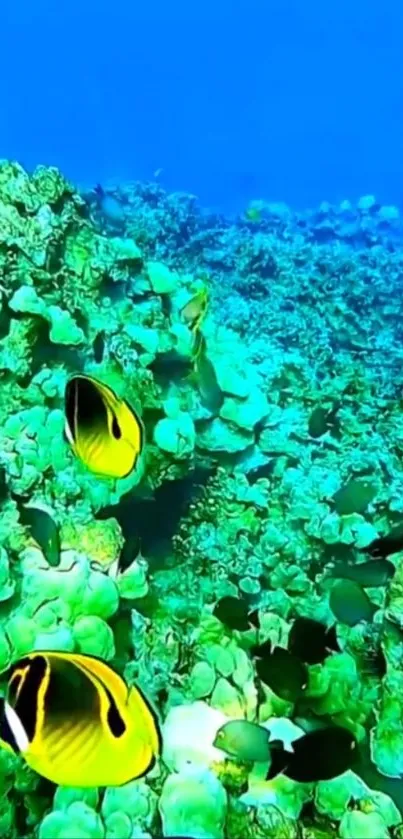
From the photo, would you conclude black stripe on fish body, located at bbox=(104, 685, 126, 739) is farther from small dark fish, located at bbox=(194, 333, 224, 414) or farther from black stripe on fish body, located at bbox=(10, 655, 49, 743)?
small dark fish, located at bbox=(194, 333, 224, 414)

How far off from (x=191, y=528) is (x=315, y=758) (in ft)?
2.43

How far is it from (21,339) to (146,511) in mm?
441

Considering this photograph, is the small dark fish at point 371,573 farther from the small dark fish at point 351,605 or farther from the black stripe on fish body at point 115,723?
the black stripe on fish body at point 115,723

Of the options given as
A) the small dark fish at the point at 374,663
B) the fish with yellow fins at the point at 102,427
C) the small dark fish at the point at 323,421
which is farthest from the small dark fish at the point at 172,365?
the small dark fish at the point at 374,663

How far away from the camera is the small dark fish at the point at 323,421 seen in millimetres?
2336

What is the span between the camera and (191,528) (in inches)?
80.2

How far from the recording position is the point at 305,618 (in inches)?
65.9

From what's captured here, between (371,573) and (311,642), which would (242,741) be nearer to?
(311,642)

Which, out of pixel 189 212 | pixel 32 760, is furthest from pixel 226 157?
pixel 32 760

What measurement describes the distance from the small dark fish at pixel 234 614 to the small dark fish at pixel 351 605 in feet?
0.47

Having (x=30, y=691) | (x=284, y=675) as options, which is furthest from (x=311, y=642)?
(x=30, y=691)

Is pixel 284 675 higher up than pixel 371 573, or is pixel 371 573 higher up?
pixel 371 573

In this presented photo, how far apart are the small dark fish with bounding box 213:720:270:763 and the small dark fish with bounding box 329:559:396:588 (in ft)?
1.39

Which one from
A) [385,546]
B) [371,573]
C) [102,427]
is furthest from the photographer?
[385,546]
